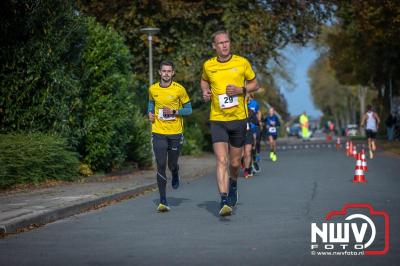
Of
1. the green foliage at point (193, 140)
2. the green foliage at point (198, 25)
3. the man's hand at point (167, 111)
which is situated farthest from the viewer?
the green foliage at point (193, 140)

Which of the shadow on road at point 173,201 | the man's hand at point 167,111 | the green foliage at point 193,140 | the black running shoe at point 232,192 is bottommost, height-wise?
the green foliage at point 193,140

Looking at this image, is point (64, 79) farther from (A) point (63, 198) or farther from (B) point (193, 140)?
(B) point (193, 140)

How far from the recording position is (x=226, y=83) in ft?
31.9

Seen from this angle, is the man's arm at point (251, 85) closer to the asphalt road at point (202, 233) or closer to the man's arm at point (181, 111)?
the man's arm at point (181, 111)

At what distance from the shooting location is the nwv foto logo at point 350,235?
7.18 metres

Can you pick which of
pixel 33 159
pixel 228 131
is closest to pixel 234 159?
pixel 228 131

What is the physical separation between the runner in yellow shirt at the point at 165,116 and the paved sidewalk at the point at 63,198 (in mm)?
1379

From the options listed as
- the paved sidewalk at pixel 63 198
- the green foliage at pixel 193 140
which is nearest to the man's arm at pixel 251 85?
the paved sidewalk at pixel 63 198

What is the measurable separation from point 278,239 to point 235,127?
2.19 metres

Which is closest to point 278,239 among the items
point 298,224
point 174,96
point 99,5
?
point 298,224

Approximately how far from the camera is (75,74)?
17.8 meters

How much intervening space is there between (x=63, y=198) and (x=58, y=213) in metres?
1.80

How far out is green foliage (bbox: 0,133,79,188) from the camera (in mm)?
14781

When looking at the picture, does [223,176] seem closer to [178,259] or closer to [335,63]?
[178,259]
